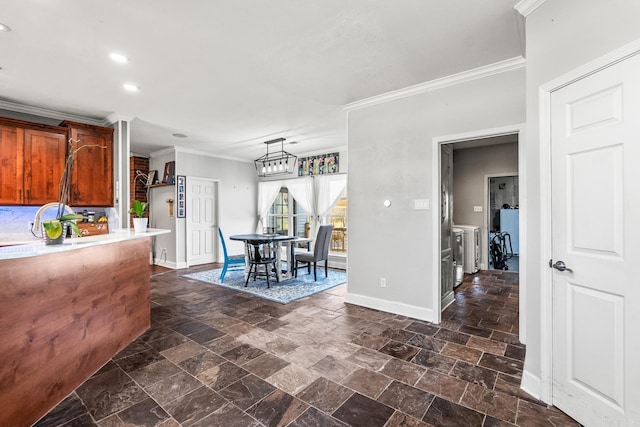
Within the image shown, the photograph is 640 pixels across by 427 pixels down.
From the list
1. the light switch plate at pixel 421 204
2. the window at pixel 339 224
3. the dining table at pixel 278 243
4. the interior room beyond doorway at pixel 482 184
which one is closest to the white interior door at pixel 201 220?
the dining table at pixel 278 243

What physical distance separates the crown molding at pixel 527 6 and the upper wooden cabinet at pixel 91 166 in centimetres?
489

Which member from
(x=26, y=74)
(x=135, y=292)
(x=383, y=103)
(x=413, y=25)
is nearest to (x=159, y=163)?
(x=26, y=74)

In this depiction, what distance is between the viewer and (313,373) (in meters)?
2.27

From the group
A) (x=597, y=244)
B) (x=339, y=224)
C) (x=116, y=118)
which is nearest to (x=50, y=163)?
(x=116, y=118)

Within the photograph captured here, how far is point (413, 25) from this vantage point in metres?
2.28

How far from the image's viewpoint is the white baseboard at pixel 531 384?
1.93 metres

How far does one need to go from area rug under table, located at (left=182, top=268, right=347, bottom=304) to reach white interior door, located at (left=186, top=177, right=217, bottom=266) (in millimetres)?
948

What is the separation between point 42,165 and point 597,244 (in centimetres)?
573

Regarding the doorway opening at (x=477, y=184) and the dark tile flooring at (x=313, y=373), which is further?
the doorway opening at (x=477, y=184)

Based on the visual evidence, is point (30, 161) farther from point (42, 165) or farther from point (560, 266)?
point (560, 266)

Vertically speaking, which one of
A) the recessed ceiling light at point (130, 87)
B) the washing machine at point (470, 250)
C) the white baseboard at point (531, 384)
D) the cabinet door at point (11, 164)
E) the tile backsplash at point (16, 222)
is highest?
the recessed ceiling light at point (130, 87)

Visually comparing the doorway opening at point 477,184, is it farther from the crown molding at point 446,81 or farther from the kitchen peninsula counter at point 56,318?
the kitchen peninsula counter at point 56,318

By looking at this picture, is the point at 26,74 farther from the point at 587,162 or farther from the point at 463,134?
the point at 587,162

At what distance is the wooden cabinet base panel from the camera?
161 cm
